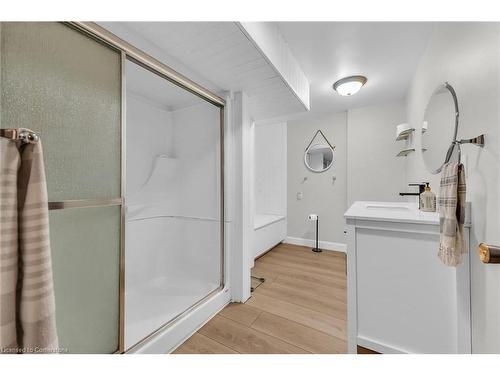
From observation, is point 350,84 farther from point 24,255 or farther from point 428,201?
point 24,255

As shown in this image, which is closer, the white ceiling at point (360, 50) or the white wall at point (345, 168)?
the white ceiling at point (360, 50)

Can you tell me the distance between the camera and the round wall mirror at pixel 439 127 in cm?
119

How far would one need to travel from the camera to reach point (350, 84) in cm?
216

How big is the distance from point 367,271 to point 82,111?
5.43 ft

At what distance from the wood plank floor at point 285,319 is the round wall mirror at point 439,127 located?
4.47 ft

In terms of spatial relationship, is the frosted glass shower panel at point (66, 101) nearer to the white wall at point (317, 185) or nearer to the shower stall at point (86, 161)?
the shower stall at point (86, 161)

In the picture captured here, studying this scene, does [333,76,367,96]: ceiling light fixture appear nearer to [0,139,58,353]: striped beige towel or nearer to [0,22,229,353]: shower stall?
[0,22,229,353]: shower stall

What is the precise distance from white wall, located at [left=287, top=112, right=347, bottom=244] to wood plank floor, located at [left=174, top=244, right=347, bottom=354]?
0.91 metres

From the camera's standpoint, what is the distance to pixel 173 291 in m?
1.88

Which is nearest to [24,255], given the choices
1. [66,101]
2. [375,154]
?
[66,101]

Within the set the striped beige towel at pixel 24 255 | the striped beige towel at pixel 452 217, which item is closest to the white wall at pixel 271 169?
the striped beige towel at pixel 452 217

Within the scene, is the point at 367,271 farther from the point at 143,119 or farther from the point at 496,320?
the point at 143,119

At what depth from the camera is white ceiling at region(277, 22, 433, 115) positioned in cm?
150

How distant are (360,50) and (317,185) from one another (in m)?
1.99
